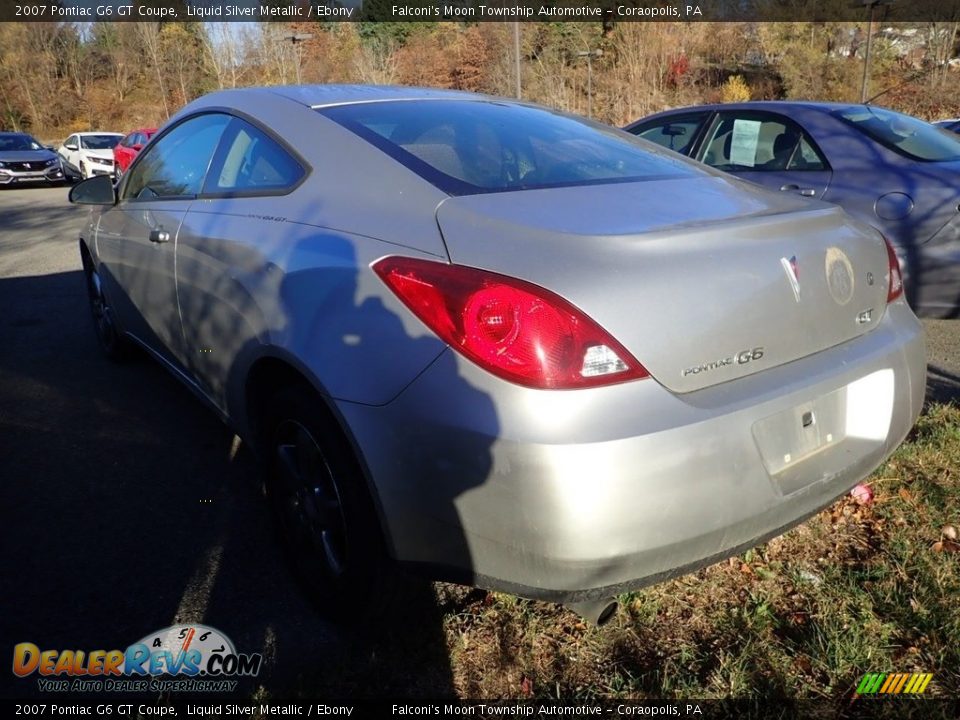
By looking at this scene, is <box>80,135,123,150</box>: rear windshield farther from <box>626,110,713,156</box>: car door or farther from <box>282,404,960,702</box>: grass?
<box>282,404,960,702</box>: grass

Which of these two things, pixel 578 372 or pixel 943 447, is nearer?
pixel 578 372

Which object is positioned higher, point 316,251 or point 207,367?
point 316,251

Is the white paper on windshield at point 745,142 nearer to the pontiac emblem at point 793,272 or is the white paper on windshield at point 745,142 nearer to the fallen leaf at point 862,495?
the fallen leaf at point 862,495

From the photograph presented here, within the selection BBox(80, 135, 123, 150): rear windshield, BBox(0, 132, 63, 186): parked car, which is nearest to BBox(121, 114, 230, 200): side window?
BBox(0, 132, 63, 186): parked car

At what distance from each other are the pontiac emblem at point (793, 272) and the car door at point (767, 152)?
2.92 m

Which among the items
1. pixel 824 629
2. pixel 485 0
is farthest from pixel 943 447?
pixel 485 0

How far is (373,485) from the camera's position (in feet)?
6.00

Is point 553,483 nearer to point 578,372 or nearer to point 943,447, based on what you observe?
point 578,372

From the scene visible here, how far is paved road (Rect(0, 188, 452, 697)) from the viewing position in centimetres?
219

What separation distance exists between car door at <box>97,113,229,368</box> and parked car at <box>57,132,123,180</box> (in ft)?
60.0

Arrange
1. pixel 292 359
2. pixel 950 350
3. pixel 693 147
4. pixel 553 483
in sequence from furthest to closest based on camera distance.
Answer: pixel 693 147
pixel 950 350
pixel 292 359
pixel 553 483

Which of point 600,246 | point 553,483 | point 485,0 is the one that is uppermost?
point 485,0

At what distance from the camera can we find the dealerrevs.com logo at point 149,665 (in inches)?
81.1

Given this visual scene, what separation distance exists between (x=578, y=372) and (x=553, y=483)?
246 millimetres
